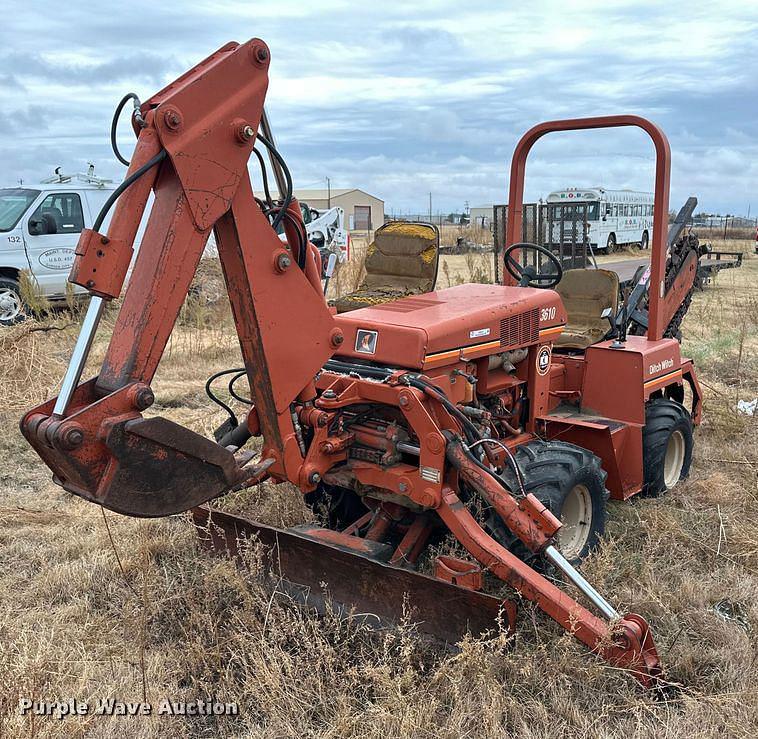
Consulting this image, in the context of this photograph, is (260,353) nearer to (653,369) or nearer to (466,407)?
(466,407)

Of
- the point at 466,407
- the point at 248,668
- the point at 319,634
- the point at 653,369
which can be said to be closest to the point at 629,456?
the point at 653,369

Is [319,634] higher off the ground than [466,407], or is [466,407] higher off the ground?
[466,407]

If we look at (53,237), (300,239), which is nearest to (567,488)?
(300,239)

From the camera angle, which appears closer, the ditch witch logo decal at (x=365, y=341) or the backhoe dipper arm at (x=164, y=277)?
the backhoe dipper arm at (x=164, y=277)

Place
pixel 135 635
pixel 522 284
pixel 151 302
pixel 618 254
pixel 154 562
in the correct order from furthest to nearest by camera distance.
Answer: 1. pixel 618 254
2. pixel 522 284
3. pixel 154 562
4. pixel 135 635
5. pixel 151 302

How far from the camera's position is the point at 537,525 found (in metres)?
3.26

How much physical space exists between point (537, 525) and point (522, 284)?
177 cm

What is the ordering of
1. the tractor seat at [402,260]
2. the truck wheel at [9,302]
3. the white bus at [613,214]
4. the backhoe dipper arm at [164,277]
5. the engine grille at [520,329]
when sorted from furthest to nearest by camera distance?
1. the white bus at [613,214]
2. the truck wheel at [9,302]
3. the tractor seat at [402,260]
4. the engine grille at [520,329]
5. the backhoe dipper arm at [164,277]

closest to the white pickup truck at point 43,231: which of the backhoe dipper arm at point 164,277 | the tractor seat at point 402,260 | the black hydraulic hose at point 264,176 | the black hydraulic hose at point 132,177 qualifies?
the tractor seat at point 402,260

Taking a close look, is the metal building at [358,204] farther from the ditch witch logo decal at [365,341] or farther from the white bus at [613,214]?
the ditch witch logo decal at [365,341]

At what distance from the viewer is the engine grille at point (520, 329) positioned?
13.2 feet

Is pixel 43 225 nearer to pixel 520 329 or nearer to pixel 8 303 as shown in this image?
pixel 8 303

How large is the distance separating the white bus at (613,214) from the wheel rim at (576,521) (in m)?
22.3

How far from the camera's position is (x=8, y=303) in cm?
1059
